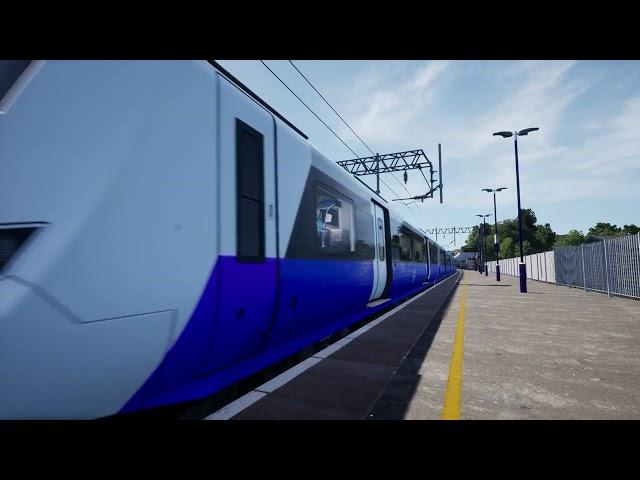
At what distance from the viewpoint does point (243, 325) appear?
10.2ft

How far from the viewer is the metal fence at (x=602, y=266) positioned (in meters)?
11.2

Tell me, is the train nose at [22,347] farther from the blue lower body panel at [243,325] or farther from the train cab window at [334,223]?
the train cab window at [334,223]

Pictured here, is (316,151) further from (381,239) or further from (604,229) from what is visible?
(604,229)

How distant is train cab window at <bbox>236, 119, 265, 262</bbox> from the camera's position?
10.1ft

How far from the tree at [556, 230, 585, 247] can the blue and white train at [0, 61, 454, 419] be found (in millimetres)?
128752

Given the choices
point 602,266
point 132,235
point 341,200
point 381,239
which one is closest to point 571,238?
point 602,266

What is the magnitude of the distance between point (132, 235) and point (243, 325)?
1.40 meters
